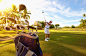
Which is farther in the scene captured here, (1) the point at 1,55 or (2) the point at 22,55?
(1) the point at 1,55

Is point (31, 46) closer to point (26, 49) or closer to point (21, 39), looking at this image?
point (26, 49)

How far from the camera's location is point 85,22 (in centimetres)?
5003

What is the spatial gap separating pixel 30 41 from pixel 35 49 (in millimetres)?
243

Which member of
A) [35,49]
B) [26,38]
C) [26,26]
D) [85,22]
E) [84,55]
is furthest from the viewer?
[85,22]

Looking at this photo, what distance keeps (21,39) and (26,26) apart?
1.23 ft

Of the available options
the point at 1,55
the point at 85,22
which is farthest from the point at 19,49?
the point at 85,22

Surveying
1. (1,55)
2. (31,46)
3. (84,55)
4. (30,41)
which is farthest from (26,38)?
(84,55)

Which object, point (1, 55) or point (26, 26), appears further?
point (1, 55)

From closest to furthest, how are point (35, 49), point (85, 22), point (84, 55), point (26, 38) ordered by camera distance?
point (26, 38) → point (35, 49) → point (84, 55) → point (85, 22)

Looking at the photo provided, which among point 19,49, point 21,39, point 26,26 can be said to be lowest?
point 19,49

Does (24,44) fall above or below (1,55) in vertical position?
above

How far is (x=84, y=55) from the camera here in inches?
102

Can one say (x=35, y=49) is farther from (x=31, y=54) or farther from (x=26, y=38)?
(x=26, y=38)

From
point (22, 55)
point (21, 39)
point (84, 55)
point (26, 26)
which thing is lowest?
point (84, 55)
